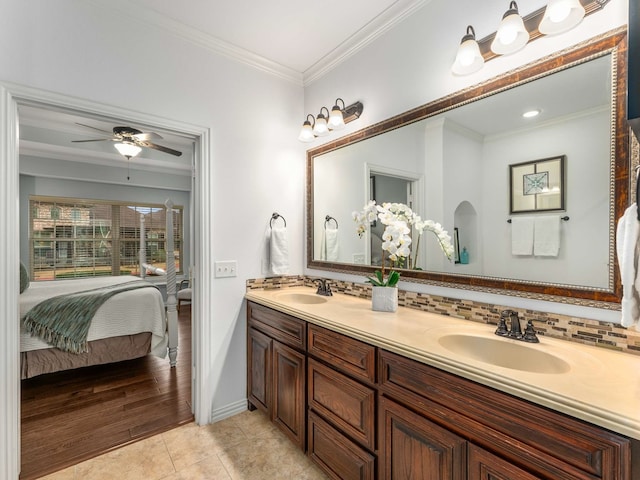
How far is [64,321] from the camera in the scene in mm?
2699

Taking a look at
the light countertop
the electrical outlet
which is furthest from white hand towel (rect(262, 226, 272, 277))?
the light countertop

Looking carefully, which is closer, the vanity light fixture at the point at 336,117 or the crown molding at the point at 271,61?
the crown molding at the point at 271,61

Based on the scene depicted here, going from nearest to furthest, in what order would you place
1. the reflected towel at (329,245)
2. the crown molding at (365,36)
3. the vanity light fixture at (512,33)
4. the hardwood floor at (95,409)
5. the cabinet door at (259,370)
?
the vanity light fixture at (512,33), the crown molding at (365,36), the hardwood floor at (95,409), the cabinet door at (259,370), the reflected towel at (329,245)

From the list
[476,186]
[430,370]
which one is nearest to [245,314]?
[430,370]

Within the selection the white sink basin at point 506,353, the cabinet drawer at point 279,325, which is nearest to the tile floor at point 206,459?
the cabinet drawer at point 279,325

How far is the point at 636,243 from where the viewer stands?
81cm

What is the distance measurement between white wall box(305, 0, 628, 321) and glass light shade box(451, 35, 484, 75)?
0.13 m

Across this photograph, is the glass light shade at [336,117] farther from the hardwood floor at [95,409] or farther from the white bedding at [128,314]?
the white bedding at [128,314]

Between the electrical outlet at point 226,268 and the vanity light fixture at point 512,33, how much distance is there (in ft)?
6.48

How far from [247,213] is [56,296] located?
7.49 feet

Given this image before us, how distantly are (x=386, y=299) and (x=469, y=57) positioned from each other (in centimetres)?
125

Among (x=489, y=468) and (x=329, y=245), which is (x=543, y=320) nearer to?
(x=489, y=468)

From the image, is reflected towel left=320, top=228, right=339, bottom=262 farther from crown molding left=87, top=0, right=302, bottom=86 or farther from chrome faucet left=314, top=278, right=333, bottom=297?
crown molding left=87, top=0, right=302, bottom=86

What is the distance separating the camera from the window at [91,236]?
4.91 meters
